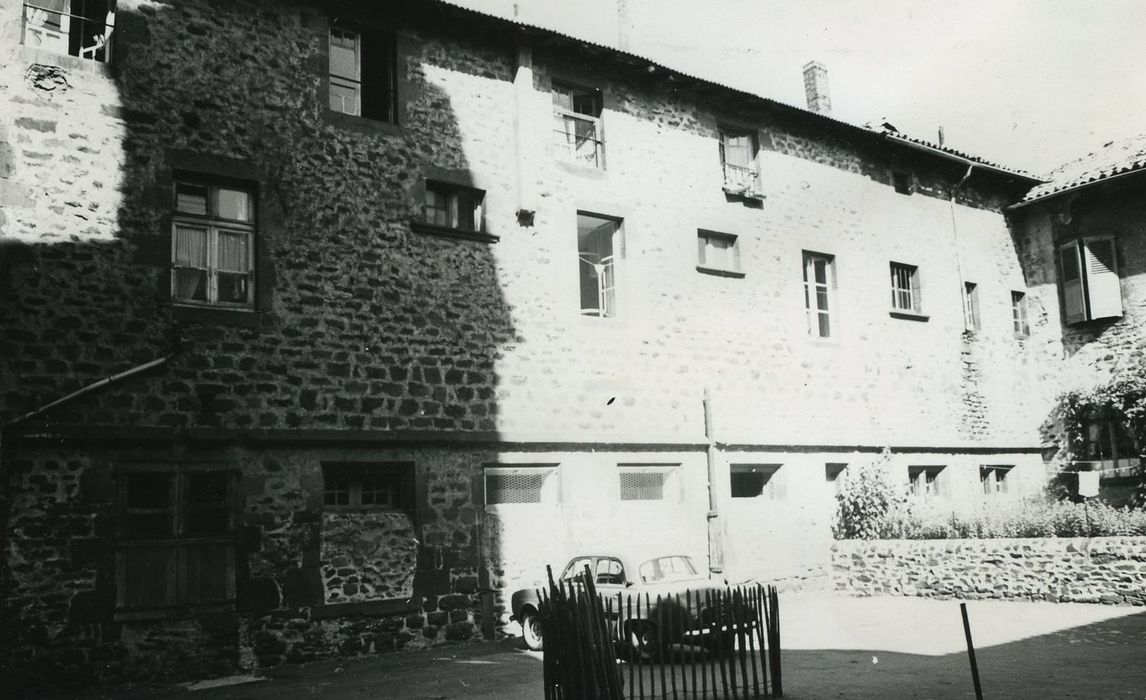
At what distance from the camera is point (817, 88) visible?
20.9 m

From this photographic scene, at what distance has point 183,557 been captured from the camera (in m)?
10.6

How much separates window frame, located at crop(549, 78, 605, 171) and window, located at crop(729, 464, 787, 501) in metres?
6.21

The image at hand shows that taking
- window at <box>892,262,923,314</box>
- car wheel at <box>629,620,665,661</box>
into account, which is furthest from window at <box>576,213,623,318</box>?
window at <box>892,262,923,314</box>

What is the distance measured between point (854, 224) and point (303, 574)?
13234 mm

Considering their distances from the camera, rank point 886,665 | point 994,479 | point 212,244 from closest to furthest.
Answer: point 886,665
point 212,244
point 994,479

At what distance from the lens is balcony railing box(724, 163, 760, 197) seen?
16.9 metres

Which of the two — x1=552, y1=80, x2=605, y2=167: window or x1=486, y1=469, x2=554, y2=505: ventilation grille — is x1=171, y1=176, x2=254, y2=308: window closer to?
x1=486, y1=469, x2=554, y2=505: ventilation grille

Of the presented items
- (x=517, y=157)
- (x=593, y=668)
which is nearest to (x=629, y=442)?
(x=517, y=157)

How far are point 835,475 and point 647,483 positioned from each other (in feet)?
15.7

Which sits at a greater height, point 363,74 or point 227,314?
point 363,74

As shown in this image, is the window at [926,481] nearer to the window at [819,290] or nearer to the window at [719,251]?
the window at [819,290]

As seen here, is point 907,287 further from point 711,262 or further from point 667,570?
point 667,570

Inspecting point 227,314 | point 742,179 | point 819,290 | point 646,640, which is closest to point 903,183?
point 819,290

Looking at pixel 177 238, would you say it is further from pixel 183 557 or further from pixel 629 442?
pixel 629 442
